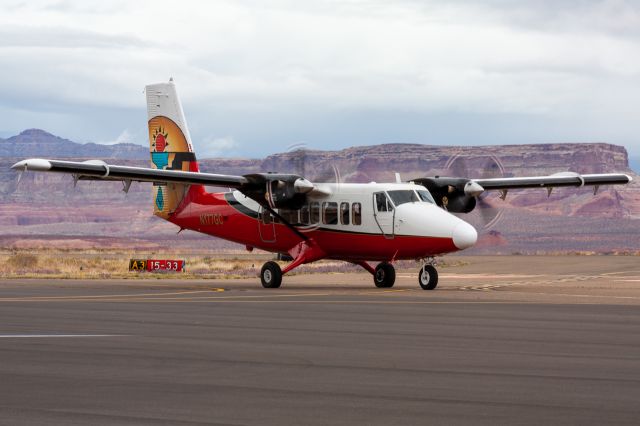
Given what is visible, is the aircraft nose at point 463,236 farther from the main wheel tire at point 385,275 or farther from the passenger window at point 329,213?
the passenger window at point 329,213

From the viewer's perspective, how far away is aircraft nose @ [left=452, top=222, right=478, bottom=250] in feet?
99.5

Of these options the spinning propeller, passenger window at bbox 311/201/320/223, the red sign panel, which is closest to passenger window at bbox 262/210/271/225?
passenger window at bbox 311/201/320/223

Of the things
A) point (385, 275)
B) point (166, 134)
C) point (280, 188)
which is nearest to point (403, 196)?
point (385, 275)

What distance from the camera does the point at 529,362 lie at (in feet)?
44.6

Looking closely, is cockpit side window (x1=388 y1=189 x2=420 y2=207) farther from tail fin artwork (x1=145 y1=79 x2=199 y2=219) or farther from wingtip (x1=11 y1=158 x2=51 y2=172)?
wingtip (x1=11 y1=158 x2=51 y2=172)

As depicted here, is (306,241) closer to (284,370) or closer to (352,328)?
(352,328)

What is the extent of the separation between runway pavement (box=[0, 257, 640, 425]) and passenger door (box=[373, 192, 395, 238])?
669 centimetres

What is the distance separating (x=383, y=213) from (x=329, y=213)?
2.24m

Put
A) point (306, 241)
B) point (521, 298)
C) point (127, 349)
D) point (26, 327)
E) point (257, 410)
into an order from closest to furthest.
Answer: point (257, 410), point (127, 349), point (26, 327), point (521, 298), point (306, 241)

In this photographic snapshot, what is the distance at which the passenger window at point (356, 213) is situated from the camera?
33438 mm

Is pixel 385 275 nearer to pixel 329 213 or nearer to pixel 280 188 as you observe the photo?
pixel 329 213

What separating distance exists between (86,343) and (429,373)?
563 centimetres

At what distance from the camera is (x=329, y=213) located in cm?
3422

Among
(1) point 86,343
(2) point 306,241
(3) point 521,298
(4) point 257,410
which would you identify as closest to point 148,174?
(2) point 306,241
